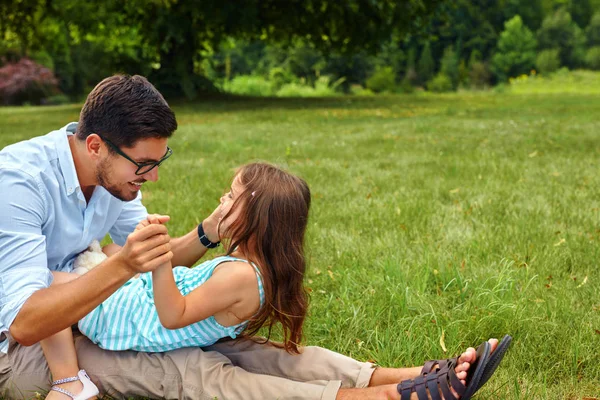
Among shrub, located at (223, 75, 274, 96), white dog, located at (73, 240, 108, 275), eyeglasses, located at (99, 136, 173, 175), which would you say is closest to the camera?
eyeglasses, located at (99, 136, 173, 175)

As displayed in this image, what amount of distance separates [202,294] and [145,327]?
0.34m

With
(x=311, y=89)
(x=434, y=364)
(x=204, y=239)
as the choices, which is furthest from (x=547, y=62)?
(x=434, y=364)

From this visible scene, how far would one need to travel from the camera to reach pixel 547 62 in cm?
4997

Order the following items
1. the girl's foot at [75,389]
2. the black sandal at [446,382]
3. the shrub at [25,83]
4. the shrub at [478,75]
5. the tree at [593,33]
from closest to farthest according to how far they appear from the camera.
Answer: the black sandal at [446,382]
the girl's foot at [75,389]
the shrub at [25,83]
the shrub at [478,75]
the tree at [593,33]

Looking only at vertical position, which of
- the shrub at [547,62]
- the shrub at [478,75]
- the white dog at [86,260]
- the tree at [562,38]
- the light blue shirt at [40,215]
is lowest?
the shrub at [478,75]

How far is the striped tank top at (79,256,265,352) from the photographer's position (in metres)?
2.68

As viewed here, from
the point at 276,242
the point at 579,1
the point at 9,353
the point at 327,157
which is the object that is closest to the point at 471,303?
the point at 276,242

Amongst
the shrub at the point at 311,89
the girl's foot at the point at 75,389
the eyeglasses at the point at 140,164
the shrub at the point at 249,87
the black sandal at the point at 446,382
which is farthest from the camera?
the shrub at the point at 249,87

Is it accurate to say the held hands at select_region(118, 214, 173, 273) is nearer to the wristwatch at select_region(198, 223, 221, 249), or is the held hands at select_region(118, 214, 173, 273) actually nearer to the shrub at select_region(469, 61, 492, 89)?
the wristwatch at select_region(198, 223, 221, 249)

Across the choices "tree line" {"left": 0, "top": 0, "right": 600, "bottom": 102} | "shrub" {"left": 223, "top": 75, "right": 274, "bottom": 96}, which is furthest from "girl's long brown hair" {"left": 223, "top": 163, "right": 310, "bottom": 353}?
"shrub" {"left": 223, "top": 75, "right": 274, "bottom": 96}

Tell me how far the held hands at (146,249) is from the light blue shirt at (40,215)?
41 cm

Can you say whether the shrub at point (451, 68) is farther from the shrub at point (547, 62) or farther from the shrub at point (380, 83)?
the shrub at point (380, 83)

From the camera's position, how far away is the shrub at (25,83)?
3300 cm

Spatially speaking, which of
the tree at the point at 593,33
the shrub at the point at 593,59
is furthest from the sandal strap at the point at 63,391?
the tree at the point at 593,33
